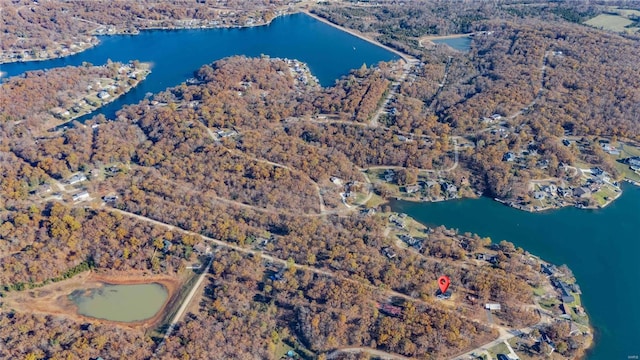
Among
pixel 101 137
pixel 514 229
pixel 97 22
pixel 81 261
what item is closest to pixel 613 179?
pixel 514 229

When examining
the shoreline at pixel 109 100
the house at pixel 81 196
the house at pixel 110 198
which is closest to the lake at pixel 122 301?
the house at pixel 110 198

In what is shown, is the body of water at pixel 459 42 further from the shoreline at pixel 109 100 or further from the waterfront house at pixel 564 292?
the waterfront house at pixel 564 292

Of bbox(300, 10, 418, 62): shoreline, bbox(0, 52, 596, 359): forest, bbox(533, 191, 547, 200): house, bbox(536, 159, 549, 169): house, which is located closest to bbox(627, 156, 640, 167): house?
bbox(536, 159, 549, 169): house

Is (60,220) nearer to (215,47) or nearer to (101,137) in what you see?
(101,137)

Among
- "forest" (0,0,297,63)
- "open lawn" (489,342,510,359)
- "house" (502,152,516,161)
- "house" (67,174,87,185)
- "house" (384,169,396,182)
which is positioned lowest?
"open lawn" (489,342,510,359)

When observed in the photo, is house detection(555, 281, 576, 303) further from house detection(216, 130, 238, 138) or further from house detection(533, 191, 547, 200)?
house detection(216, 130, 238, 138)
